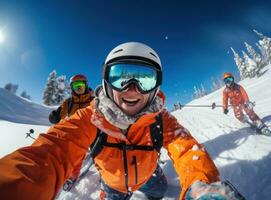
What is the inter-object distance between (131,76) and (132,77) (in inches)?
0.8

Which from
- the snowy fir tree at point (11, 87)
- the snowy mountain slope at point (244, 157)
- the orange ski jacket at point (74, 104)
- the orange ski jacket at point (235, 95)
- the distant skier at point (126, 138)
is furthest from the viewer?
the snowy fir tree at point (11, 87)

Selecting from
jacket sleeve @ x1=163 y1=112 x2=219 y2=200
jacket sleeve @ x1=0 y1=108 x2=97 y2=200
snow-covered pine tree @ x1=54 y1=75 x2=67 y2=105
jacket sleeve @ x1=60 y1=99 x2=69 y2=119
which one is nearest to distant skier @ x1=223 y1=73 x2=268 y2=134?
jacket sleeve @ x1=60 y1=99 x2=69 y2=119

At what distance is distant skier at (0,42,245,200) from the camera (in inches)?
70.4

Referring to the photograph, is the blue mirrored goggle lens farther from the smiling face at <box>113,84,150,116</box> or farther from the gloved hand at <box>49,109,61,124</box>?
the gloved hand at <box>49,109,61,124</box>

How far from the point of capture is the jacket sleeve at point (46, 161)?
1353 millimetres

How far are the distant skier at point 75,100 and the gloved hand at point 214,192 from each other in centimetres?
536

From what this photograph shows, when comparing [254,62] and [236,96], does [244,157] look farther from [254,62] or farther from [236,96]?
[254,62]

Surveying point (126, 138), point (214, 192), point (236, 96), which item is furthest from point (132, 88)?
point (236, 96)

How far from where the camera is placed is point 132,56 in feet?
9.02

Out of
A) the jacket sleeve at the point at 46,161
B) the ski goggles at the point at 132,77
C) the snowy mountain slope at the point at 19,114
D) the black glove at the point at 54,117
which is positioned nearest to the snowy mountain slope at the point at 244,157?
the ski goggles at the point at 132,77

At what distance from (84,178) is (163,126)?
9.84 ft

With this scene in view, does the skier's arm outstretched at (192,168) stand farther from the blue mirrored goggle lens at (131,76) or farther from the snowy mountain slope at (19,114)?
the snowy mountain slope at (19,114)

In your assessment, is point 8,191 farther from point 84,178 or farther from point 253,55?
point 253,55

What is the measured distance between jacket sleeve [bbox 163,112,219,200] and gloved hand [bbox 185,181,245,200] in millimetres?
177
